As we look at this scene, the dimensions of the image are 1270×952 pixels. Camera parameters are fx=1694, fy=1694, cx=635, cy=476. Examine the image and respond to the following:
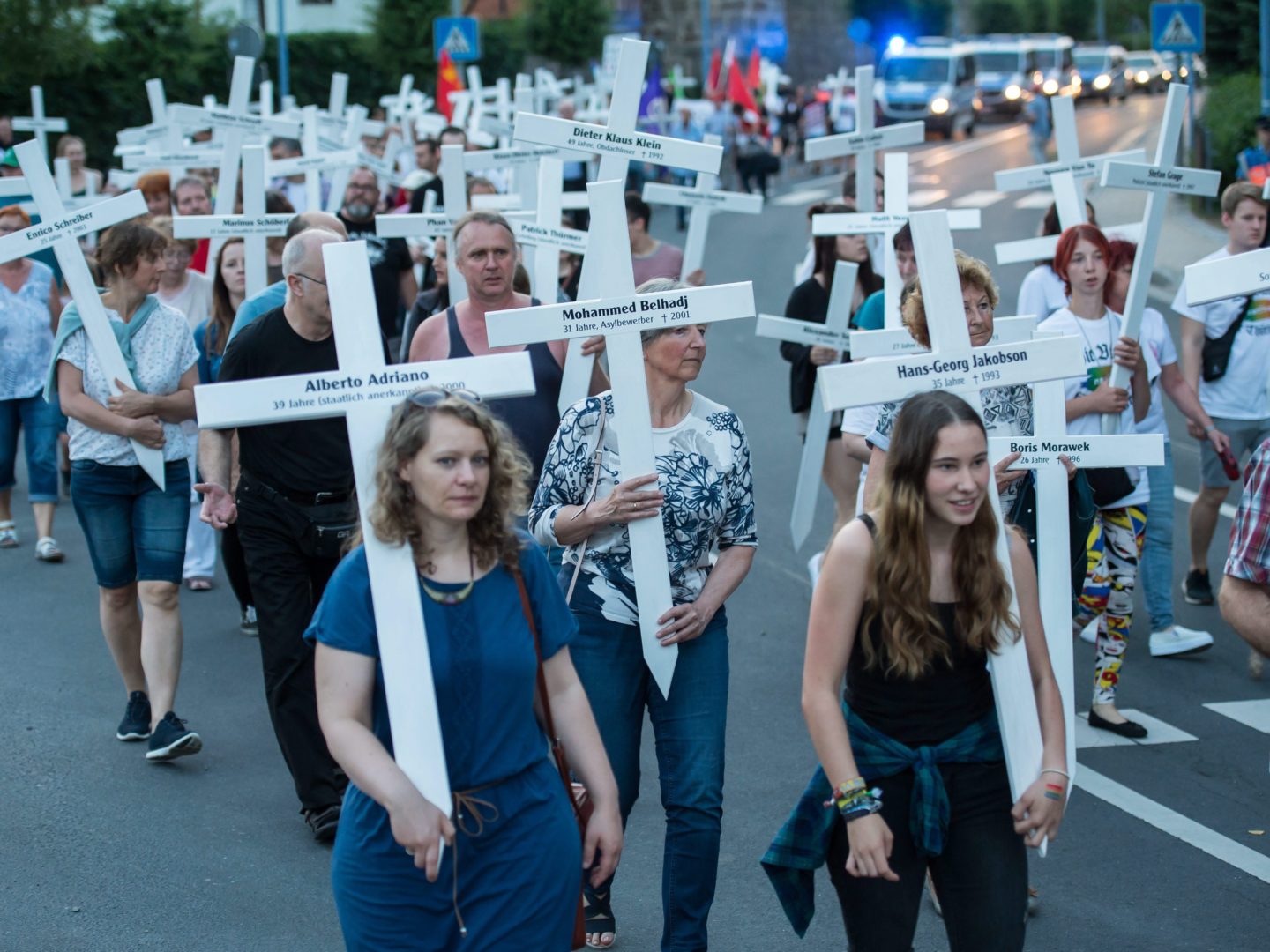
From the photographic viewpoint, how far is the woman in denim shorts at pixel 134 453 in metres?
6.31

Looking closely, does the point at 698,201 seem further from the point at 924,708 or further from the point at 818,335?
the point at 924,708

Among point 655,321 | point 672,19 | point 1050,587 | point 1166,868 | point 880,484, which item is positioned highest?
point 672,19

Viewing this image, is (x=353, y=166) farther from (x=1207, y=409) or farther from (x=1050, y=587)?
(x=1050, y=587)

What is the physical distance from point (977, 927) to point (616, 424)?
1.61 m

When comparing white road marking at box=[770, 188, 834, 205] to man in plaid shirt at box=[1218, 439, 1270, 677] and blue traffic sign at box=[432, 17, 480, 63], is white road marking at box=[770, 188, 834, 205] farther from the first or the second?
man in plaid shirt at box=[1218, 439, 1270, 677]

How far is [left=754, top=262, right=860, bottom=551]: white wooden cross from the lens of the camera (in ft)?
25.6

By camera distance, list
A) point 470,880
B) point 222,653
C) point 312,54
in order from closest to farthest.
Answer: point 470,880 → point 222,653 → point 312,54

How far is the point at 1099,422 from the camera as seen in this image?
20.8 feet

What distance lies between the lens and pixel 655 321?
4508mm

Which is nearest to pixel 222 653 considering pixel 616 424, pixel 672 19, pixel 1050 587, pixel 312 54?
pixel 616 424

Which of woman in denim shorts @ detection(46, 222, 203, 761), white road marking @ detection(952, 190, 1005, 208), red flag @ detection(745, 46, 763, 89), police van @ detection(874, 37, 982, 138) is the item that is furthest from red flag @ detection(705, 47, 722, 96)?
woman in denim shorts @ detection(46, 222, 203, 761)

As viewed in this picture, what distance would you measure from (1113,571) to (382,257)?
4952mm

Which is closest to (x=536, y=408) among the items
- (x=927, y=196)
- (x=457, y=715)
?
(x=457, y=715)

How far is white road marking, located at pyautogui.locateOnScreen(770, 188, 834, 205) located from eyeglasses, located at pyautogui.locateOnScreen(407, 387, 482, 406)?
91.4 ft
